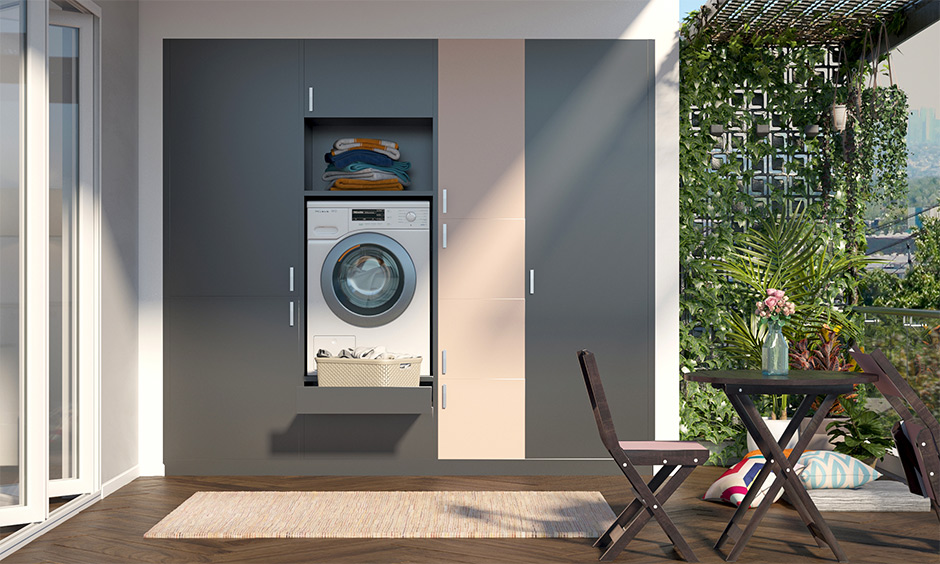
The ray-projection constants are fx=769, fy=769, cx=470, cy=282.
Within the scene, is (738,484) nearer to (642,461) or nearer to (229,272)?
(642,461)

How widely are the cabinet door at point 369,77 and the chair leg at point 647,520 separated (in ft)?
8.04

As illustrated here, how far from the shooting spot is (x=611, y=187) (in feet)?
14.1

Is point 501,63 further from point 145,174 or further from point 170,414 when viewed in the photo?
point 170,414

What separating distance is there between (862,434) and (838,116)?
1794 millimetres

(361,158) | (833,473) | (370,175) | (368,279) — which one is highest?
(361,158)

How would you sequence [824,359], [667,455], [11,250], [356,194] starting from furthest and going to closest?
→ 1. [356,194]
2. [824,359]
3. [11,250]
4. [667,455]

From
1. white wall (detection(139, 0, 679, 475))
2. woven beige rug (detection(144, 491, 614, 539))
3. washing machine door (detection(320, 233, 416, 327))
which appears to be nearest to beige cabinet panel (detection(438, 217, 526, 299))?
washing machine door (detection(320, 233, 416, 327))

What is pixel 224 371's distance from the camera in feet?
14.1

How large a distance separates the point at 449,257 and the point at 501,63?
1129 millimetres

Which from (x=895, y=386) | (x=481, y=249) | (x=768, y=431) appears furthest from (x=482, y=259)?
(x=895, y=386)

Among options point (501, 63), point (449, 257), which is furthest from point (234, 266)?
point (501, 63)

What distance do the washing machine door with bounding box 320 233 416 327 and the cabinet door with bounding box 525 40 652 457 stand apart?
714 millimetres

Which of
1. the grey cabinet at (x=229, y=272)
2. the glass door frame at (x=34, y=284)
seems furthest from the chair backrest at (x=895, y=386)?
the glass door frame at (x=34, y=284)

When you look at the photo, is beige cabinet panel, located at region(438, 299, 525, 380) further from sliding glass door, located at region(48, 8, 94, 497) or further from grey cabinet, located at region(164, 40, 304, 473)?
sliding glass door, located at region(48, 8, 94, 497)
